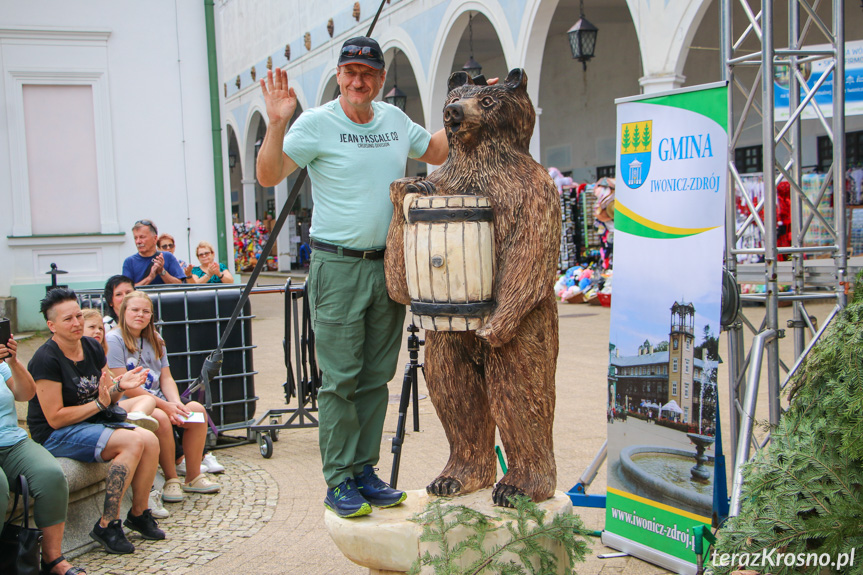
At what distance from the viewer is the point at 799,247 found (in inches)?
158

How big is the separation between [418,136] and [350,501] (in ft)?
4.87

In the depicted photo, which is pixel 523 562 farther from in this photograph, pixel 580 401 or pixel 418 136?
pixel 580 401

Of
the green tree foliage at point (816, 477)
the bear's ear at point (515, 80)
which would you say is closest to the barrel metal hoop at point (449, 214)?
the bear's ear at point (515, 80)

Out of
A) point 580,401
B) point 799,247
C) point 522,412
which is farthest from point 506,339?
point 580,401

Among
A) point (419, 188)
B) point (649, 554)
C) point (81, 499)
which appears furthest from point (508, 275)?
point (81, 499)

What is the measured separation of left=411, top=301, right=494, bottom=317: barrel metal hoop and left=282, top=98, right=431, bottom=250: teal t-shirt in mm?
418

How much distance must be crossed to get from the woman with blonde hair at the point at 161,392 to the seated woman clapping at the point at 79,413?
54cm

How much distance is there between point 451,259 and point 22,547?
2.13 metres

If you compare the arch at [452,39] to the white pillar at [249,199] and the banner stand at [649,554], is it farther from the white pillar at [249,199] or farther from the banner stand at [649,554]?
the white pillar at [249,199]

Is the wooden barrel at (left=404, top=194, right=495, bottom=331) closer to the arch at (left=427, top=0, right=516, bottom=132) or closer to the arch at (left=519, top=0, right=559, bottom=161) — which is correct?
the arch at (left=519, top=0, right=559, bottom=161)

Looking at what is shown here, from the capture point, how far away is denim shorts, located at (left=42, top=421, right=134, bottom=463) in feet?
12.6

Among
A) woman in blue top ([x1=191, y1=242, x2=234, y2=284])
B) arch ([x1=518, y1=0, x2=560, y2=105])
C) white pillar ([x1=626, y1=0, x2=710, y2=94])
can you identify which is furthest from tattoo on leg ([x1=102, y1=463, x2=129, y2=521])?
arch ([x1=518, y1=0, x2=560, y2=105])

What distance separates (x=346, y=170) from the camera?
3.05 meters

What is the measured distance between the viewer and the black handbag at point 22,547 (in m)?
3.26
